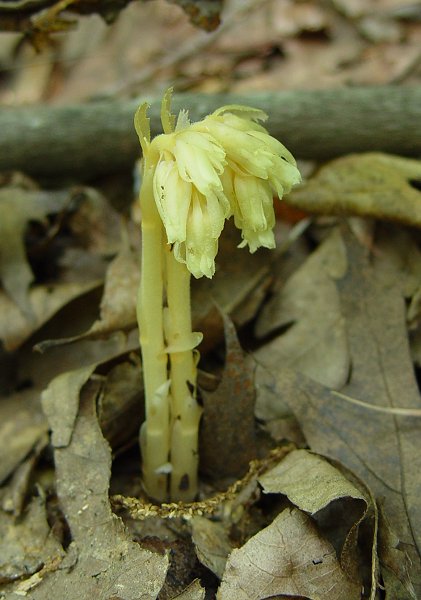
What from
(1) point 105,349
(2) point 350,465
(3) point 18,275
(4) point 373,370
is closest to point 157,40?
(3) point 18,275

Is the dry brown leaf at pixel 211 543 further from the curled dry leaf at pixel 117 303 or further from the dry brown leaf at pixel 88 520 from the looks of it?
the curled dry leaf at pixel 117 303

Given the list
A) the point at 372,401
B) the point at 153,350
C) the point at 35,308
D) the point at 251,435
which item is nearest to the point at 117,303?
the point at 35,308

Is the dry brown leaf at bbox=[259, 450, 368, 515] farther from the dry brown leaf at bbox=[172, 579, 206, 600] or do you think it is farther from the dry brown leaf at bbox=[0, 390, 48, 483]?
the dry brown leaf at bbox=[0, 390, 48, 483]

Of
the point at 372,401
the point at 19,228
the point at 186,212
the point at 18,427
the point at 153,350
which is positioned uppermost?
the point at 186,212

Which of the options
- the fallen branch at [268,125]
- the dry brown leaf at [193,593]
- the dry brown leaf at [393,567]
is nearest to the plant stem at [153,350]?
the dry brown leaf at [193,593]

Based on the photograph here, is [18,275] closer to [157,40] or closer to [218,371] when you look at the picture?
[218,371]

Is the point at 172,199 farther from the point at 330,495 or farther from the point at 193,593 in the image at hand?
the point at 193,593

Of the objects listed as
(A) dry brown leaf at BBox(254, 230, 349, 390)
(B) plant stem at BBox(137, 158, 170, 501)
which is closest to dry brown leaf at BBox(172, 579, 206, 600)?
(B) plant stem at BBox(137, 158, 170, 501)
